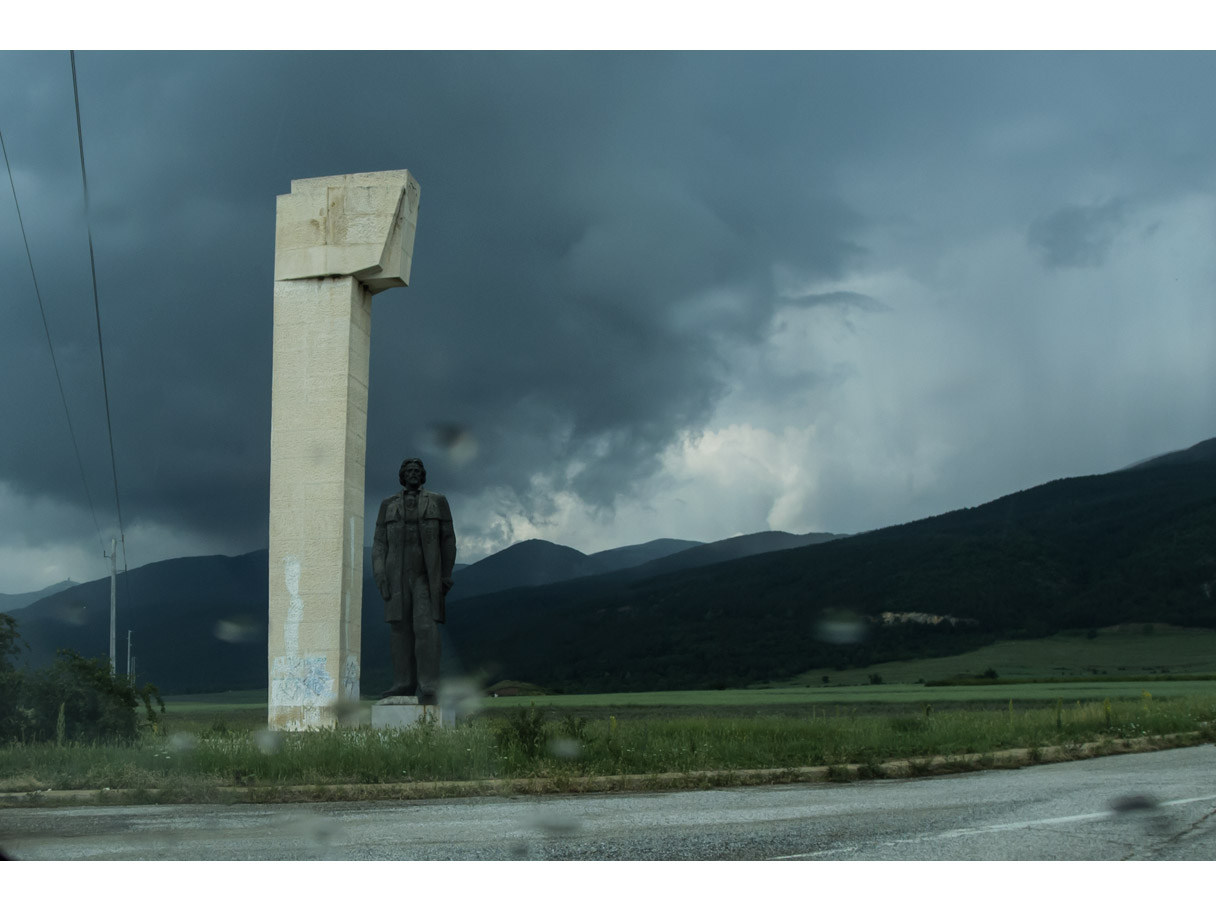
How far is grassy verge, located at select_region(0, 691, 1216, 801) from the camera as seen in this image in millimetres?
10141

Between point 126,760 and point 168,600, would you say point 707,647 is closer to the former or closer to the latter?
point 126,760

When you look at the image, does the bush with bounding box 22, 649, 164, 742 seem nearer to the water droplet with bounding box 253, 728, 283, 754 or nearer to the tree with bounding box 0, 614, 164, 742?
the tree with bounding box 0, 614, 164, 742

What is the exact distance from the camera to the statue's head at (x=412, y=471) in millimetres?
15070

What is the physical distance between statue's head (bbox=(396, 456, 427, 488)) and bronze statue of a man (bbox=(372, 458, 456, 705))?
20cm

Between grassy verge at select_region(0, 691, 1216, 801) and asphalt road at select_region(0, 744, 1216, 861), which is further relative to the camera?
grassy verge at select_region(0, 691, 1216, 801)

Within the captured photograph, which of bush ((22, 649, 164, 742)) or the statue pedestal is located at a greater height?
bush ((22, 649, 164, 742))

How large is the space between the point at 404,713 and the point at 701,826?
301 inches

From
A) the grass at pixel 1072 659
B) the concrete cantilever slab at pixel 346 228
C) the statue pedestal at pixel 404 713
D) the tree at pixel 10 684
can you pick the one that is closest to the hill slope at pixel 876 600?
the grass at pixel 1072 659

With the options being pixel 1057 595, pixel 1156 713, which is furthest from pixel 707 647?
pixel 1156 713

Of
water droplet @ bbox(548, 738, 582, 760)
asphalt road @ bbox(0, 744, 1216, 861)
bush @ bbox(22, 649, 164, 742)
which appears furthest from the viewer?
bush @ bbox(22, 649, 164, 742)

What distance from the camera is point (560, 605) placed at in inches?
4823

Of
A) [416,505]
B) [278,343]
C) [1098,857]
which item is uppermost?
[278,343]

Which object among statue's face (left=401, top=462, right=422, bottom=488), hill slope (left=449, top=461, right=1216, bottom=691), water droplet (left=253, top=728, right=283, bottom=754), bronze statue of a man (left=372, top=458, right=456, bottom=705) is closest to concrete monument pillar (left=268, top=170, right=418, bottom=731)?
bronze statue of a man (left=372, top=458, right=456, bottom=705)

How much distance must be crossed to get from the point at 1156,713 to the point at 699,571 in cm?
10886
